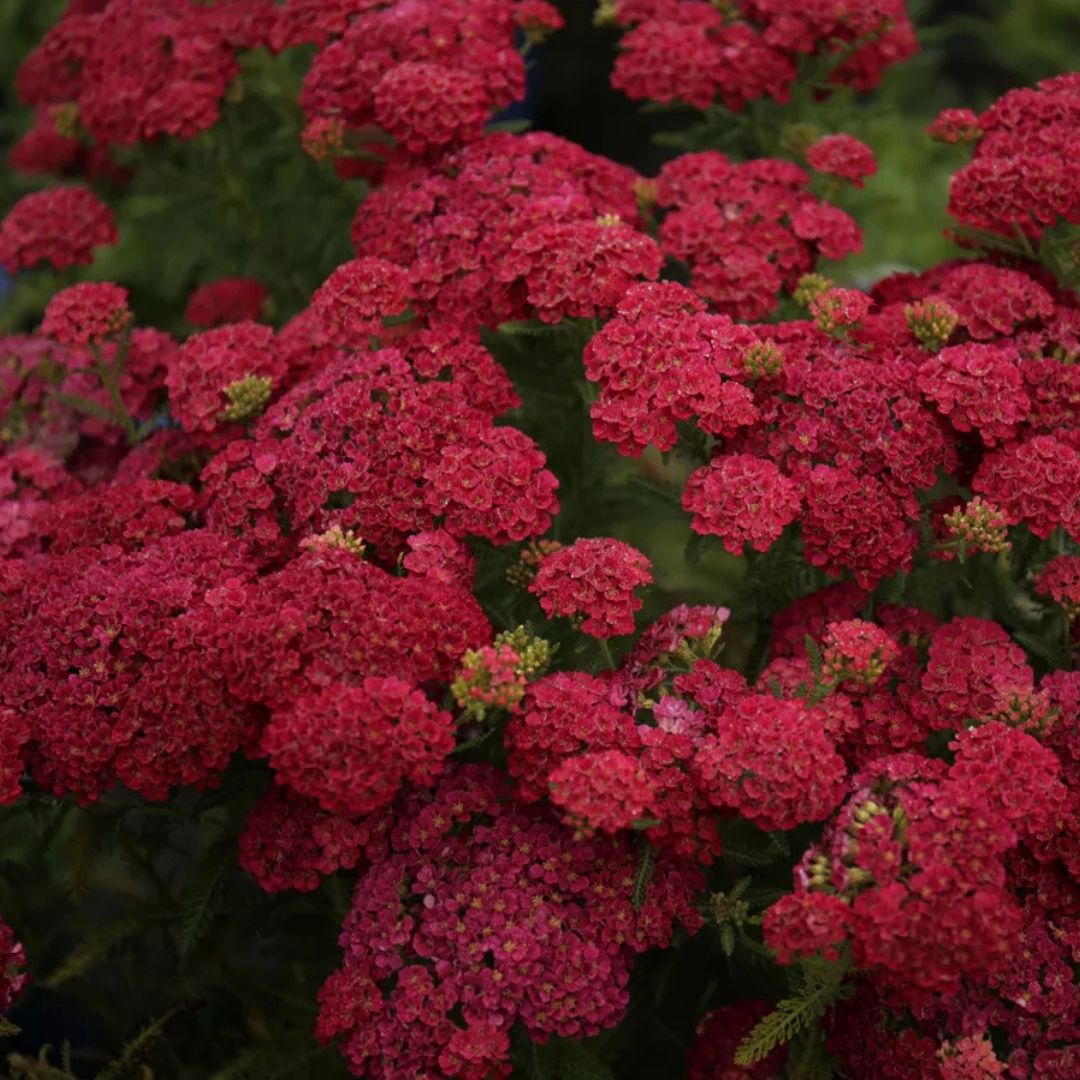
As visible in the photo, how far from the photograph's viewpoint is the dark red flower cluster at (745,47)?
11.7 feet

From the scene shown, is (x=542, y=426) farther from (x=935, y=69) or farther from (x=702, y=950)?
(x=935, y=69)

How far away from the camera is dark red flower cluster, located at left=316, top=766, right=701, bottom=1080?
238 cm

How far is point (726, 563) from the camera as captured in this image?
481cm

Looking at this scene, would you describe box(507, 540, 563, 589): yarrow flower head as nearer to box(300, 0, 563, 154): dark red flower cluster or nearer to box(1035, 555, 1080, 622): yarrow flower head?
box(1035, 555, 1080, 622): yarrow flower head

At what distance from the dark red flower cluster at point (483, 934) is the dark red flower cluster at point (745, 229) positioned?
4.57ft

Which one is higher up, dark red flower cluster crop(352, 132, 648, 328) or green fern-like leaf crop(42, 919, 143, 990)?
dark red flower cluster crop(352, 132, 648, 328)

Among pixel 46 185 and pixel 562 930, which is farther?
pixel 46 185

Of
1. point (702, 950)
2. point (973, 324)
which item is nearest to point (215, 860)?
point (702, 950)

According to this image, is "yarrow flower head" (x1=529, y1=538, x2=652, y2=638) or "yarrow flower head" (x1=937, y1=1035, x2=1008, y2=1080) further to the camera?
"yarrow flower head" (x1=529, y1=538, x2=652, y2=638)

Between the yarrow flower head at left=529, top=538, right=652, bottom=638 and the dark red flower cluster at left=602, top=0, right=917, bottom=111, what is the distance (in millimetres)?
1602

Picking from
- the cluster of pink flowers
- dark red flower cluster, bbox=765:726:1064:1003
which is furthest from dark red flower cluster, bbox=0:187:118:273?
dark red flower cluster, bbox=765:726:1064:1003

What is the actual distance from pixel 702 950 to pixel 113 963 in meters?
1.54

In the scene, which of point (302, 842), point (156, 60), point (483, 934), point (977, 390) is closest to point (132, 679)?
point (302, 842)

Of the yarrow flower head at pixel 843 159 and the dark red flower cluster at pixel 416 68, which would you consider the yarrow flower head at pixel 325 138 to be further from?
the yarrow flower head at pixel 843 159
